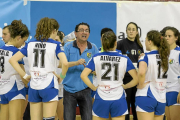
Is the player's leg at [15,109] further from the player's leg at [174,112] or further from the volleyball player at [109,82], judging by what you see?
the player's leg at [174,112]

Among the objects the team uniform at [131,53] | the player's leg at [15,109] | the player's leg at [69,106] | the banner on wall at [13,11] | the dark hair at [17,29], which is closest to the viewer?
the player's leg at [15,109]

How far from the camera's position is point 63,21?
270 inches

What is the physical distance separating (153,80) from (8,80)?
204 cm

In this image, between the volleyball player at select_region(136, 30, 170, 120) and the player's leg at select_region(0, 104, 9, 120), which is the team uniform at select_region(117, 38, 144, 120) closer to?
the volleyball player at select_region(136, 30, 170, 120)

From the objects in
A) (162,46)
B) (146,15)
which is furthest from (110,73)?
(146,15)

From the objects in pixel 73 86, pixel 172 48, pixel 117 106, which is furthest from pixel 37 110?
pixel 172 48

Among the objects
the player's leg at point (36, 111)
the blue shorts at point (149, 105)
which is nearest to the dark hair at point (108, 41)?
the blue shorts at point (149, 105)

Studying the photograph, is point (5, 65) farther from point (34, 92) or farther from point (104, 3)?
point (104, 3)

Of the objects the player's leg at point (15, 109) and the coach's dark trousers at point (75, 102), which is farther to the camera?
the coach's dark trousers at point (75, 102)

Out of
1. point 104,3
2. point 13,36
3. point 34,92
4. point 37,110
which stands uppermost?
point 104,3

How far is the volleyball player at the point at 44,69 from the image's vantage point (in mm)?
3736

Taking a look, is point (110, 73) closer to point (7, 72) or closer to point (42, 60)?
point (42, 60)

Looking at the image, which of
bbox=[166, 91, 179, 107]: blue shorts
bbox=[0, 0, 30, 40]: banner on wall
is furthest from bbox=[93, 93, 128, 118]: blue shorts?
bbox=[0, 0, 30, 40]: banner on wall

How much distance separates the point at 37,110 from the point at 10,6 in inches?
144
